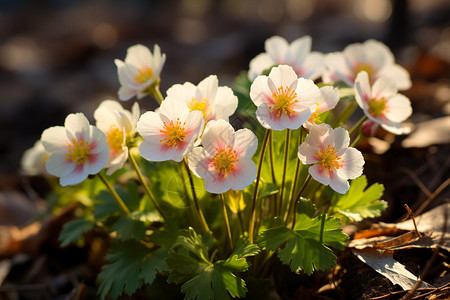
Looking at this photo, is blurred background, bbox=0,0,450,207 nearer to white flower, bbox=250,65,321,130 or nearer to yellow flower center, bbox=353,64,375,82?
yellow flower center, bbox=353,64,375,82

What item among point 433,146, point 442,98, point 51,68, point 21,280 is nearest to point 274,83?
point 433,146

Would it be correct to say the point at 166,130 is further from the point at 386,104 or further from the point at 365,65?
the point at 365,65

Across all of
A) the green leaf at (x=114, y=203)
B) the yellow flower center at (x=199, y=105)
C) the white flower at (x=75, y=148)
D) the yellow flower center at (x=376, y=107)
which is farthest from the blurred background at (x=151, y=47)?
the white flower at (x=75, y=148)

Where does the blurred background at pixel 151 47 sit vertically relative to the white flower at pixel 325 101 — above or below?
below

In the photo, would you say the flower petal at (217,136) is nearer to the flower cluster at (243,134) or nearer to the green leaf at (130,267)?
the flower cluster at (243,134)

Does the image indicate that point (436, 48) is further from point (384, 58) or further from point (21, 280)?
point (21, 280)

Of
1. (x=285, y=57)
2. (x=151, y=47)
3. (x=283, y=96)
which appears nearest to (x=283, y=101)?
(x=283, y=96)
